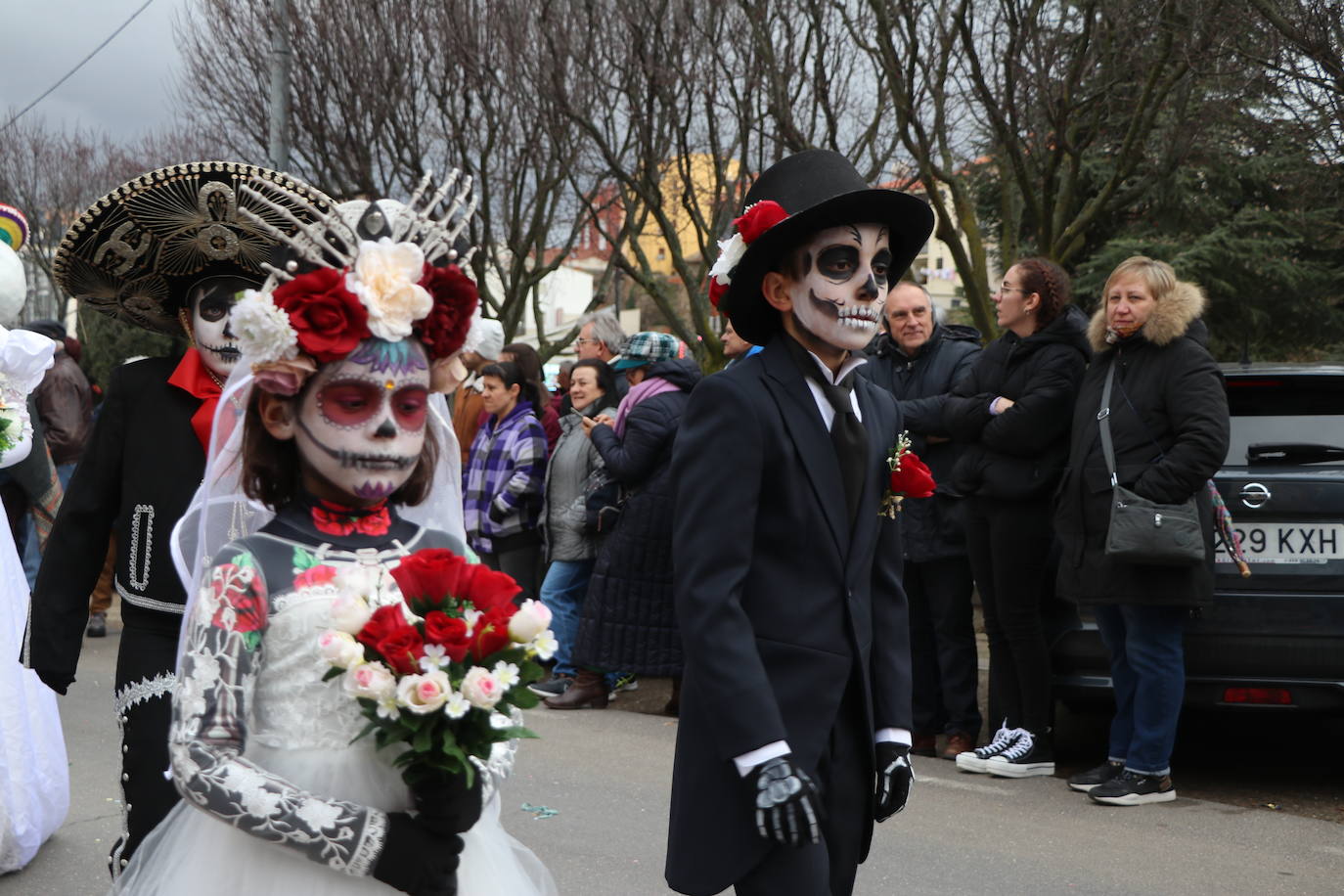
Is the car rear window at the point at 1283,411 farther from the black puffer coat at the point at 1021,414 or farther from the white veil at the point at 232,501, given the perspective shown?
the white veil at the point at 232,501

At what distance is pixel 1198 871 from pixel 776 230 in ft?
10.7

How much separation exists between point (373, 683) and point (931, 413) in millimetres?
4753

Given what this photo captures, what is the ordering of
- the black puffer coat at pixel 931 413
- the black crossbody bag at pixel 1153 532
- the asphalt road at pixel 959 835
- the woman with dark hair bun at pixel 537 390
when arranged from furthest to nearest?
1. the woman with dark hair bun at pixel 537 390
2. the black puffer coat at pixel 931 413
3. the black crossbody bag at pixel 1153 532
4. the asphalt road at pixel 959 835

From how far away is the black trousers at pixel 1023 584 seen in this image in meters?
6.41

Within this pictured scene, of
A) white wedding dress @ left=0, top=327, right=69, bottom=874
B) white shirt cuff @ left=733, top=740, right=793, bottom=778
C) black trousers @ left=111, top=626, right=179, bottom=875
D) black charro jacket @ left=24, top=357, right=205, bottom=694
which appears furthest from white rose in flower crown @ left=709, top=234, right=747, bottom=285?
white wedding dress @ left=0, top=327, right=69, bottom=874

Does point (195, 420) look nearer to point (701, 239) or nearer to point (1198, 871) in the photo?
point (1198, 871)

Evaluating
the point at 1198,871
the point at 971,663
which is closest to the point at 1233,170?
the point at 971,663

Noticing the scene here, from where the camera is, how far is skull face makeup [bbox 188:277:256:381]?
375cm

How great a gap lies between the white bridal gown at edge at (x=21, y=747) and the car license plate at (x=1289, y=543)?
4.61 metres

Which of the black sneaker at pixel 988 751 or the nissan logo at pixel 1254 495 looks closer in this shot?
the nissan logo at pixel 1254 495

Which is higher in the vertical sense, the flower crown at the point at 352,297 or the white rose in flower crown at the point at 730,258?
the white rose in flower crown at the point at 730,258

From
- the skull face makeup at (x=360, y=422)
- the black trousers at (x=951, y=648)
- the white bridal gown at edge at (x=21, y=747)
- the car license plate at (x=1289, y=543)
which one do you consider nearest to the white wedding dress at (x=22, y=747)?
the white bridal gown at edge at (x=21, y=747)

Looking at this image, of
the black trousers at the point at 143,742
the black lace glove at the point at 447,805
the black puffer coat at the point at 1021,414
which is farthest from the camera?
the black puffer coat at the point at 1021,414

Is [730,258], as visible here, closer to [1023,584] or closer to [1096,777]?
[1023,584]
